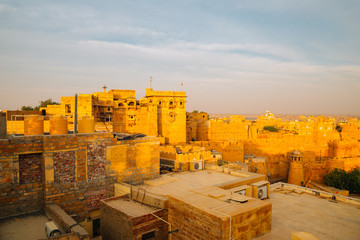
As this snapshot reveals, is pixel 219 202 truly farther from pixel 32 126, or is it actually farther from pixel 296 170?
pixel 296 170

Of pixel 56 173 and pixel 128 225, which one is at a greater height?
pixel 56 173

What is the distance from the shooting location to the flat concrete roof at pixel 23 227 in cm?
696

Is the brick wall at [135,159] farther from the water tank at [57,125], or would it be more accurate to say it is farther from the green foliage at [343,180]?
the green foliage at [343,180]

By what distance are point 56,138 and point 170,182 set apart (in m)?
4.77

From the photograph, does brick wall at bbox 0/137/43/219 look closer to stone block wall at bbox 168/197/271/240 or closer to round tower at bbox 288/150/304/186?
stone block wall at bbox 168/197/271/240

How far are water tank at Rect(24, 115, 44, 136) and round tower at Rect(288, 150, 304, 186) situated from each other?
82.0 feet

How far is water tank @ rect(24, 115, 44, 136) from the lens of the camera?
344 inches

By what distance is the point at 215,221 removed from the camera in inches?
223

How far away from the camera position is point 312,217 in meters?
8.20

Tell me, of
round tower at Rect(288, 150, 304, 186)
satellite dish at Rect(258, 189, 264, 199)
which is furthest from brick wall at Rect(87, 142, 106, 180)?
round tower at Rect(288, 150, 304, 186)

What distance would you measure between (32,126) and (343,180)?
2872 cm

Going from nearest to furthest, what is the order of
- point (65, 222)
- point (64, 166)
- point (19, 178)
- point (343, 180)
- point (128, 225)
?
1. point (65, 222)
2. point (128, 225)
3. point (19, 178)
4. point (64, 166)
5. point (343, 180)

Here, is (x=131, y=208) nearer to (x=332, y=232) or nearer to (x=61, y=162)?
(x=61, y=162)

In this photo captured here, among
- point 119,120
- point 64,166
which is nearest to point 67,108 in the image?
point 119,120
